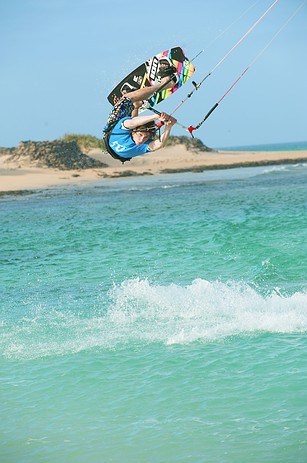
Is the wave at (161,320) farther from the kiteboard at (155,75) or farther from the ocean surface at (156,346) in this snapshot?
the kiteboard at (155,75)

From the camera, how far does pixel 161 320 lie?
10961 mm

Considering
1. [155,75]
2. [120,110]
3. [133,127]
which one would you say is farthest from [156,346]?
[155,75]

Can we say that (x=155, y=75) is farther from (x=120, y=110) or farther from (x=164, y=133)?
(x=164, y=133)

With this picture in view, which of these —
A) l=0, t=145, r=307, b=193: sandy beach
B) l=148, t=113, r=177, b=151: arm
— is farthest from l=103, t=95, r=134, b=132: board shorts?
l=0, t=145, r=307, b=193: sandy beach

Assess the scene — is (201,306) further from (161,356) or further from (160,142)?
(160,142)

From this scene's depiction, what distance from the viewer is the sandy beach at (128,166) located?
136 feet

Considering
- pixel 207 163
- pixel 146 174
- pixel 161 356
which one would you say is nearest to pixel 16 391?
pixel 161 356

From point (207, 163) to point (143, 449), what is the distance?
47643mm

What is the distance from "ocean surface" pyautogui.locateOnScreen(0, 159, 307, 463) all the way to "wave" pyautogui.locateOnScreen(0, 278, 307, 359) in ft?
0.09

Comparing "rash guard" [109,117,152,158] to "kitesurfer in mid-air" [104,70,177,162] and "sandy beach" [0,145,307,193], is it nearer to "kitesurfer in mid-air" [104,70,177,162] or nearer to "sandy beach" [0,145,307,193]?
"kitesurfer in mid-air" [104,70,177,162]

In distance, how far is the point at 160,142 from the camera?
29.2 feet

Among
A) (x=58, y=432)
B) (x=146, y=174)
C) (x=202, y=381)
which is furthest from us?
(x=146, y=174)

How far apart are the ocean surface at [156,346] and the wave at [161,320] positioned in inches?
1.1

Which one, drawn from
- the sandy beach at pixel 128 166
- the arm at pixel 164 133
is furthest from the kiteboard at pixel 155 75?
the sandy beach at pixel 128 166
